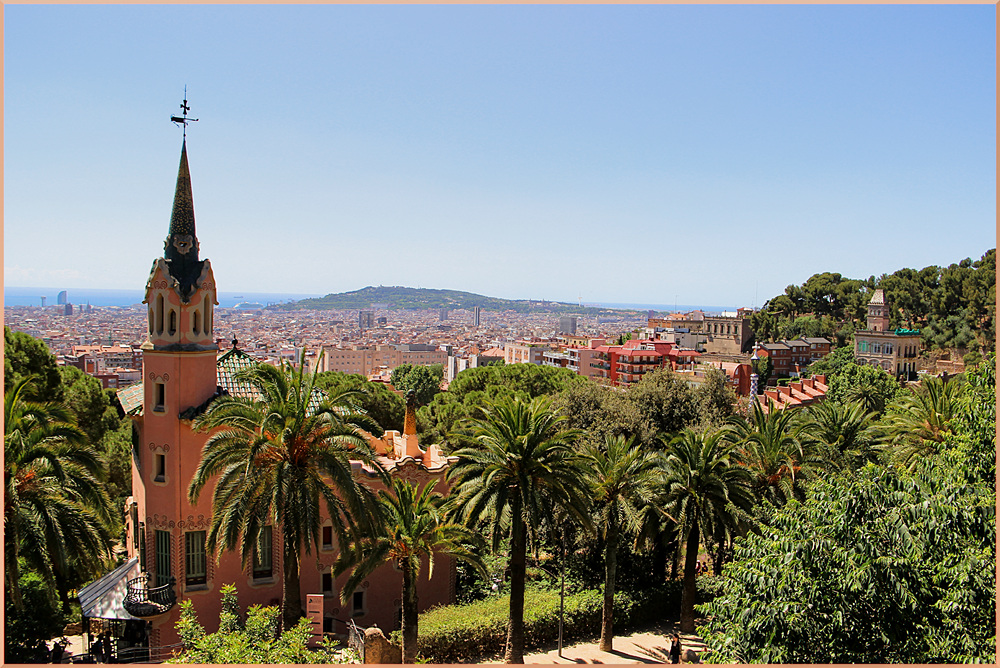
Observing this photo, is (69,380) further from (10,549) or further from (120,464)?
(10,549)

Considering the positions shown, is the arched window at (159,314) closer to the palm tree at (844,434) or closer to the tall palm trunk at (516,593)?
the tall palm trunk at (516,593)

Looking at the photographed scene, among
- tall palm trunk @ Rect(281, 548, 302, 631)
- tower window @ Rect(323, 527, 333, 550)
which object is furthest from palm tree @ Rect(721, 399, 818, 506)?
tall palm trunk @ Rect(281, 548, 302, 631)

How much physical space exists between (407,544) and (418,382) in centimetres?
7041

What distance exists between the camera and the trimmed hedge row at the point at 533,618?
17.2 metres

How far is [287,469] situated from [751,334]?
11612cm

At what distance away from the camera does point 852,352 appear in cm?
9100

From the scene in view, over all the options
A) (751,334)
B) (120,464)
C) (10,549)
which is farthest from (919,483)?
(751,334)

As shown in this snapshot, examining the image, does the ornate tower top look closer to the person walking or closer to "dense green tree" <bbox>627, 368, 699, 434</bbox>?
the person walking

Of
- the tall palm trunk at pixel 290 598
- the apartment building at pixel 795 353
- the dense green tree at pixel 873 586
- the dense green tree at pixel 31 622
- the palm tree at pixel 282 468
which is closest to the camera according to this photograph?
the dense green tree at pixel 873 586

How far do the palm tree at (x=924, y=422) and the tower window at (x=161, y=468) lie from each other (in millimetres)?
20011

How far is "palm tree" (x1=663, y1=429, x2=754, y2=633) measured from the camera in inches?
728

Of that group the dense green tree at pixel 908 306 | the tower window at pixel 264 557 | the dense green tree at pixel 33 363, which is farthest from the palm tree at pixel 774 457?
the dense green tree at pixel 908 306

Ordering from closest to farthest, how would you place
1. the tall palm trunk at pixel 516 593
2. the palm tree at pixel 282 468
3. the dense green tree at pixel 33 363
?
the palm tree at pixel 282 468 → the tall palm trunk at pixel 516 593 → the dense green tree at pixel 33 363

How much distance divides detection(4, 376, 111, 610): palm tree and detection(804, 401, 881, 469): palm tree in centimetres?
1921
